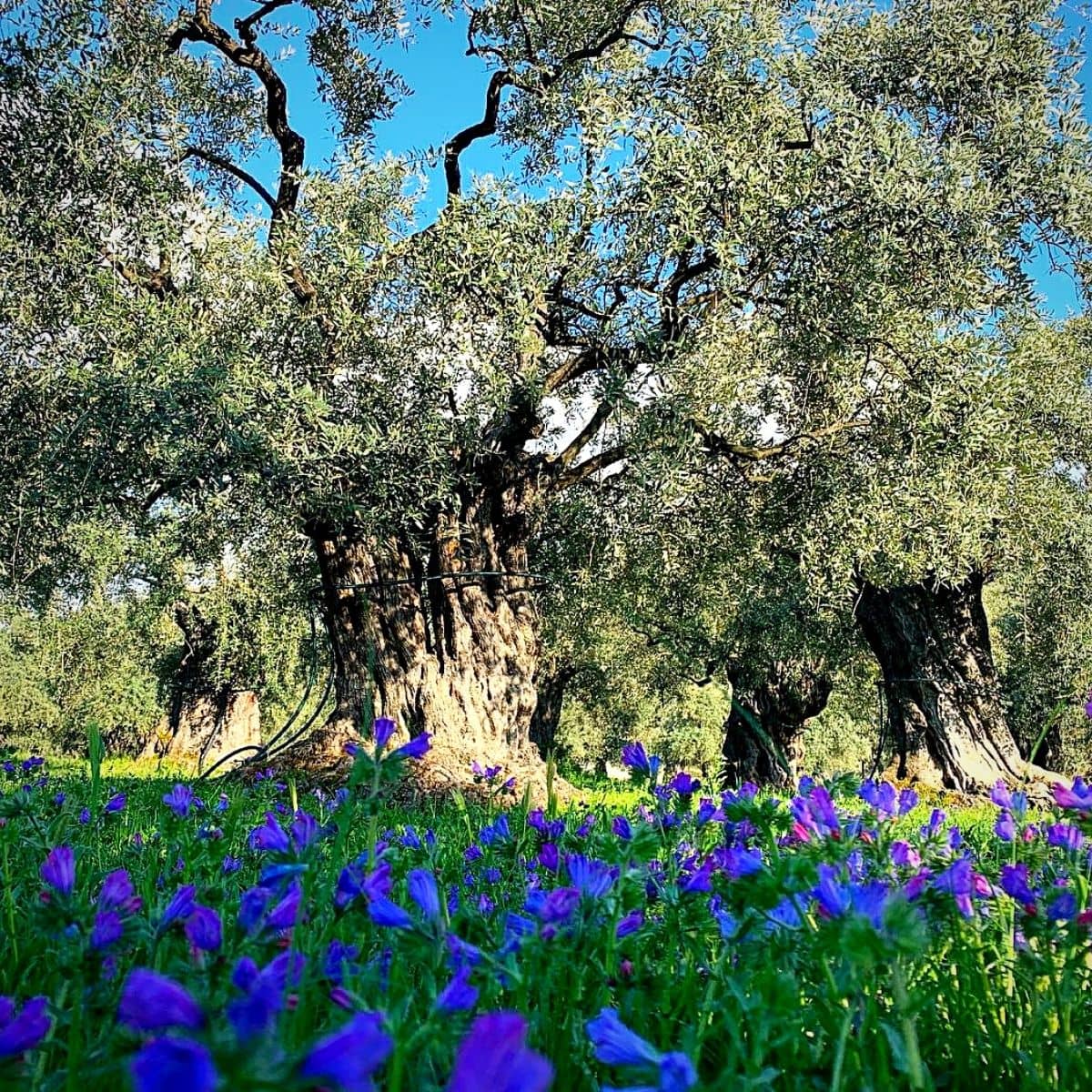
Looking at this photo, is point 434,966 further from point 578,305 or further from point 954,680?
point 954,680

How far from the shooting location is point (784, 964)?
191 cm

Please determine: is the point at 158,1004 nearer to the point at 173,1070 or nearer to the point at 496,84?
the point at 173,1070

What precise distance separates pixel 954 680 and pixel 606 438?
28.6 ft

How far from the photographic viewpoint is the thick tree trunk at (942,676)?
Answer: 16906mm

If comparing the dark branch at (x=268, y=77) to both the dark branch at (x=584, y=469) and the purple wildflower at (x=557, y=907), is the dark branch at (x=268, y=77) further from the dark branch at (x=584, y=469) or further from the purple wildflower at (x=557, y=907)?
the purple wildflower at (x=557, y=907)

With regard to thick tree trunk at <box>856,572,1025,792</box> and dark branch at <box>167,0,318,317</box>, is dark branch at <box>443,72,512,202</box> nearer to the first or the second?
dark branch at <box>167,0,318,317</box>

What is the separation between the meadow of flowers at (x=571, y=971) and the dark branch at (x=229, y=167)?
12.1 metres

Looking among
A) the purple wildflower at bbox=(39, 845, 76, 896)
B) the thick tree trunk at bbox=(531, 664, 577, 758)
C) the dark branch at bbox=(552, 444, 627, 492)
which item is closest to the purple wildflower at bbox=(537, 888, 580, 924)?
the purple wildflower at bbox=(39, 845, 76, 896)

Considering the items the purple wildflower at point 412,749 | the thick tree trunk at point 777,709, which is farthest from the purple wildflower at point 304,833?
the thick tree trunk at point 777,709

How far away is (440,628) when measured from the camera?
517 inches

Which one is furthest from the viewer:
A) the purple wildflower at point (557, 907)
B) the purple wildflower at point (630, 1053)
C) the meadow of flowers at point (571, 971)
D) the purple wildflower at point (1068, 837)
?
the purple wildflower at point (1068, 837)

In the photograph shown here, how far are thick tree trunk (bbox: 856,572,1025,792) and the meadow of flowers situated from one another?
15.3 metres

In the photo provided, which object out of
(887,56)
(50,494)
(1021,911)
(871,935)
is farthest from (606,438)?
(871,935)

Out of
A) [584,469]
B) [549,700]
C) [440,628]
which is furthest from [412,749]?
A: [549,700]
